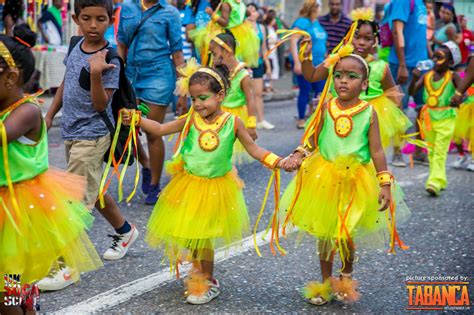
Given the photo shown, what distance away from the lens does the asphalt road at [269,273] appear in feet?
14.6

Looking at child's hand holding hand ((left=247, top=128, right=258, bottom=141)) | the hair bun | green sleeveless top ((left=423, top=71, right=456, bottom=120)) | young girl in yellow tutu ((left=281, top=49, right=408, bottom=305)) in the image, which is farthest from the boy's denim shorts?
green sleeveless top ((left=423, top=71, right=456, bottom=120))

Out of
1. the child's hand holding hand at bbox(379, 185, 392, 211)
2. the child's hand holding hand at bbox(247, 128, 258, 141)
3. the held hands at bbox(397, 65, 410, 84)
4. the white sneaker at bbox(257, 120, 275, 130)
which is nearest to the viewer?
the child's hand holding hand at bbox(379, 185, 392, 211)

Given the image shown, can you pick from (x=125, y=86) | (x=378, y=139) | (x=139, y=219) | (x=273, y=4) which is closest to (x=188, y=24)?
(x=139, y=219)

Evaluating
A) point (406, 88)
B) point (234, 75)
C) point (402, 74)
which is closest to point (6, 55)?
point (234, 75)

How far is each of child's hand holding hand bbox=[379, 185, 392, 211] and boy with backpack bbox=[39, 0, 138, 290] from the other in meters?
1.92

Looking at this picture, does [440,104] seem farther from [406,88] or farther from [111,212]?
[111,212]

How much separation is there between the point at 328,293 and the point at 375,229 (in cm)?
51

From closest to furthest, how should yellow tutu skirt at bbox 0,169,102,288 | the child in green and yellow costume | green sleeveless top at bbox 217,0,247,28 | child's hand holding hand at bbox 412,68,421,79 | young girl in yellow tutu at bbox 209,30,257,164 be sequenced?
1. yellow tutu skirt at bbox 0,169,102,288
2. young girl in yellow tutu at bbox 209,30,257,164
3. the child in green and yellow costume
4. child's hand holding hand at bbox 412,68,421,79
5. green sleeveless top at bbox 217,0,247,28

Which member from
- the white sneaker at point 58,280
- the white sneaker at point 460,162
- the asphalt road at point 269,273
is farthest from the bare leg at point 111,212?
the white sneaker at point 460,162

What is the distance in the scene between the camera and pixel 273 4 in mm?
21172

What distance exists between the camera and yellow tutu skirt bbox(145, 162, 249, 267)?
4.39 meters

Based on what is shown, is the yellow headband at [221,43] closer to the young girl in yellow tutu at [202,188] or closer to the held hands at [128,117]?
the young girl in yellow tutu at [202,188]

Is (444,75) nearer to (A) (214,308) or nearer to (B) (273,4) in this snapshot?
(A) (214,308)

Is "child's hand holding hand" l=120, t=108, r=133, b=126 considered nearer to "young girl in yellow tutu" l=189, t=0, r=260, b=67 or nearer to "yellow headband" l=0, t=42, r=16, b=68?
"yellow headband" l=0, t=42, r=16, b=68
